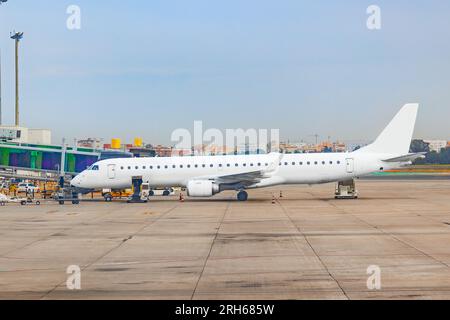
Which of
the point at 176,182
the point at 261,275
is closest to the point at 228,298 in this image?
the point at 261,275

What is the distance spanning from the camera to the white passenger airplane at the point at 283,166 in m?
44.2

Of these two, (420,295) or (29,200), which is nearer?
(420,295)

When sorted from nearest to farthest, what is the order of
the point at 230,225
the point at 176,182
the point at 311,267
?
1. the point at 311,267
2. the point at 230,225
3. the point at 176,182

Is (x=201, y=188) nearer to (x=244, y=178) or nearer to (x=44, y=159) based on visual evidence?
(x=244, y=178)

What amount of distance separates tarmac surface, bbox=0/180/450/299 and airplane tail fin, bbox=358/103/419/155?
409 inches

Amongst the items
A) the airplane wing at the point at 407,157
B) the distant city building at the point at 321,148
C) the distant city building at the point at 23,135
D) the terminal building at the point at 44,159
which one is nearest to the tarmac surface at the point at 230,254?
the airplane wing at the point at 407,157

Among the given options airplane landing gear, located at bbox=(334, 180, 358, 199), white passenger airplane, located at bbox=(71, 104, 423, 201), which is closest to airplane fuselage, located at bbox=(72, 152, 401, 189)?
white passenger airplane, located at bbox=(71, 104, 423, 201)

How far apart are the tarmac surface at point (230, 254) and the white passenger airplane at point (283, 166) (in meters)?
9.68

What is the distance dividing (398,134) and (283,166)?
26.4ft

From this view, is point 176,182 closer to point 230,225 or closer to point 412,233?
point 230,225
